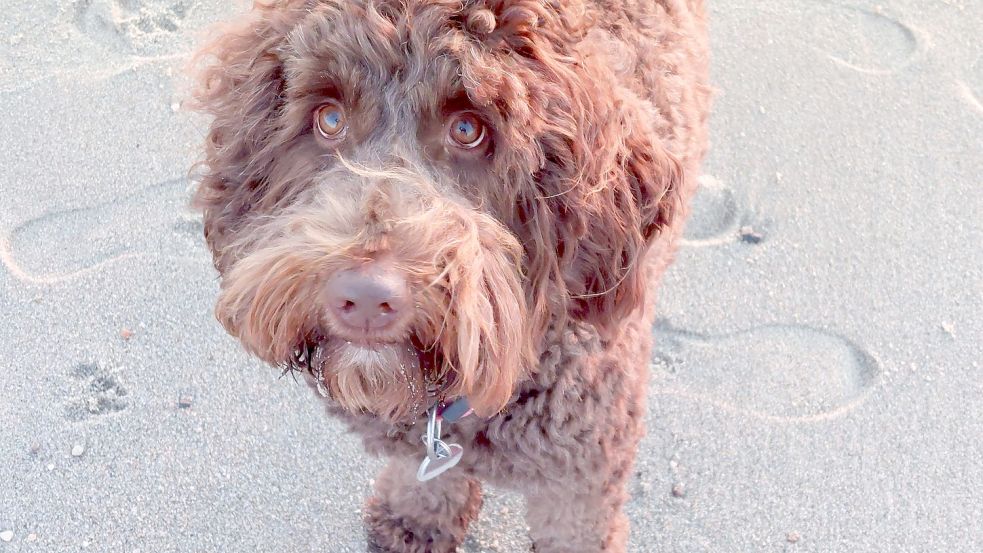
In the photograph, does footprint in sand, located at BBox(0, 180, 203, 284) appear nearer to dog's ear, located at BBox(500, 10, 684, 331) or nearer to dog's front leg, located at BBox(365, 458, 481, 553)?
dog's front leg, located at BBox(365, 458, 481, 553)

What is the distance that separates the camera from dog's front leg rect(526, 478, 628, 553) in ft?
7.34

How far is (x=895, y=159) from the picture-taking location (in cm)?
359

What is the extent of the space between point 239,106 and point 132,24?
2.46 m

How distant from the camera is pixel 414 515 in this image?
8.77ft

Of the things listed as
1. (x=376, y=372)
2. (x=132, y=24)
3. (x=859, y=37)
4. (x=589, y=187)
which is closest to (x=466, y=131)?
(x=589, y=187)

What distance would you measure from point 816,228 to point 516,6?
7.24 feet

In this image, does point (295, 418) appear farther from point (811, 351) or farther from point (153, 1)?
point (153, 1)

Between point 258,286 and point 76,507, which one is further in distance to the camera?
point 76,507

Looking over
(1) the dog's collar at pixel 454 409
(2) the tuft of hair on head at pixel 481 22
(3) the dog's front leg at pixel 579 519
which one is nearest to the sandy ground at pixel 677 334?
(3) the dog's front leg at pixel 579 519

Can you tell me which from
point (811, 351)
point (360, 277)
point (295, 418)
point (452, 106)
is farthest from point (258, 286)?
point (811, 351)

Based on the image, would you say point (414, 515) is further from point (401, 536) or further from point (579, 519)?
point (579, 519)

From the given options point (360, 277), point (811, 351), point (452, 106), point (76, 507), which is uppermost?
point (452, 106)

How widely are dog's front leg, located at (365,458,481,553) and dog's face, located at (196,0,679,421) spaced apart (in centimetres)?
87

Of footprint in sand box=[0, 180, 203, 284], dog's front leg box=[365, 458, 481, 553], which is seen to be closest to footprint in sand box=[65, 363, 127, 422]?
footprint in sand box=[0, 180, 203, 284]
